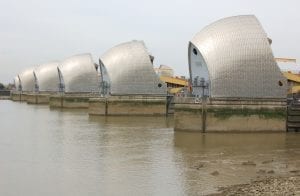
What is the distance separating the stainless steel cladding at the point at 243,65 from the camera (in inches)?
1210

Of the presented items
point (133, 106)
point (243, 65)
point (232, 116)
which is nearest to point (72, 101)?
point (133, 106)

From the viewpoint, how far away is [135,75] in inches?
Answer: 1825

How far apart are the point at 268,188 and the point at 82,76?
5060cm

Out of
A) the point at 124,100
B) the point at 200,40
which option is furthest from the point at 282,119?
the point at 124,100

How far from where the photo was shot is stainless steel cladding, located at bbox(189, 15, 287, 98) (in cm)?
3073

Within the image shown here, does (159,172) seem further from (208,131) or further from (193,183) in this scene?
(208,131)

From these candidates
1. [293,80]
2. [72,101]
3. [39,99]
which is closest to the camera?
[293,80]

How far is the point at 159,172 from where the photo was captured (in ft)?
57.0

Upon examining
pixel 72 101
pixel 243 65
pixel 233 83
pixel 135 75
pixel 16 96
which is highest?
pixel 243 65

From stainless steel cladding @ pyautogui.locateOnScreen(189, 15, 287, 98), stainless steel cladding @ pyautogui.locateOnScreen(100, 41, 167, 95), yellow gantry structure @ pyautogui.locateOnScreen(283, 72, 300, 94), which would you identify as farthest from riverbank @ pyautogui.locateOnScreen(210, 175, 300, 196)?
stainless steel cladding @ pyautogui.locateOnScreen(100, 41, 167, 95)

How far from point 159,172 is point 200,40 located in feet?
56.6

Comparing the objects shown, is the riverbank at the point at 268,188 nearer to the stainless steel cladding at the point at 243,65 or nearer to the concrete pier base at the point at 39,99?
the stainless steel cladding at the point at 243,65

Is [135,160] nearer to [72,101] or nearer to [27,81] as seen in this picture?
[72,101]

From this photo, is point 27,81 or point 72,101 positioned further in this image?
point 27,81
